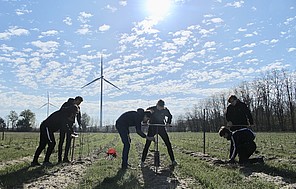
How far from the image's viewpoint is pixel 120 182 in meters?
7.41

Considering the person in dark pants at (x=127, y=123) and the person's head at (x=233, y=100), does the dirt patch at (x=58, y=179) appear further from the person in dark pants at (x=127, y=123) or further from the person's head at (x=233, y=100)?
the person's head at (x=233, y=100)

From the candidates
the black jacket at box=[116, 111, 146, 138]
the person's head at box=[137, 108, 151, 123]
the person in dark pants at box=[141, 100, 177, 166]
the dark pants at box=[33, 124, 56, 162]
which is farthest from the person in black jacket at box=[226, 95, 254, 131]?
the dark pants at box=[33, 124, 56, 162]

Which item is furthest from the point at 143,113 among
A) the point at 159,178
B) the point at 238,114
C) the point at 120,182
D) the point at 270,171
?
the point at 270,171

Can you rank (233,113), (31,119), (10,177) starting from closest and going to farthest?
1. (10,177)
2. (233,113)
3. (31,119)

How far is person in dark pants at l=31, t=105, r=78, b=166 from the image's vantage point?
34.9ft

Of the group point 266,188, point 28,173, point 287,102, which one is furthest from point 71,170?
point 287,102

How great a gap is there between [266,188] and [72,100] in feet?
25.9

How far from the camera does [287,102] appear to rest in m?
73.6

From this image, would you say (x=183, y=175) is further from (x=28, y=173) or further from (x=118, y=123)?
(x=28, y=173)

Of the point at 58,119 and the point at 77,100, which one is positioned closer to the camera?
the point at 58,119

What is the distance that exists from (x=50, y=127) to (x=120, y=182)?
452 cm

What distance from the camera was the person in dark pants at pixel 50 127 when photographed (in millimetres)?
10633

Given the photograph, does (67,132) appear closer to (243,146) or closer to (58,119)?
(58,119)

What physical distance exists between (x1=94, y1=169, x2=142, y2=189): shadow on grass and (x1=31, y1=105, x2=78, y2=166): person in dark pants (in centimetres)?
330
